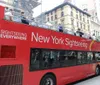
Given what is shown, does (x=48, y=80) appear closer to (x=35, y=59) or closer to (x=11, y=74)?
(x=35, y=59)

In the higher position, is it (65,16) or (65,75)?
(65,16)

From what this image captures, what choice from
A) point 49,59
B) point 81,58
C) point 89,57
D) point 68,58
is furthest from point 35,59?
point 89,57

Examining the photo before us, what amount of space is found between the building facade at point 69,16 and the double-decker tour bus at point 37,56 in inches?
1637

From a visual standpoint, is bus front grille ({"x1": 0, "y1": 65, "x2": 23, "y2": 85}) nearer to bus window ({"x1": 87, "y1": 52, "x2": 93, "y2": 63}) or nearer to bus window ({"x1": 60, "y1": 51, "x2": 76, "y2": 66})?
bus window ({"x1": 60, "y1": 51, "x2": 76, "y2": 66})

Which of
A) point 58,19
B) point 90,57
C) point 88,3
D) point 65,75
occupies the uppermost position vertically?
point 88,3

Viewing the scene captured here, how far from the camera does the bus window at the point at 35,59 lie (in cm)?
678

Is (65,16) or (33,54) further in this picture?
(65,16)

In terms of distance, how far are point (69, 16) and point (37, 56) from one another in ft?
158

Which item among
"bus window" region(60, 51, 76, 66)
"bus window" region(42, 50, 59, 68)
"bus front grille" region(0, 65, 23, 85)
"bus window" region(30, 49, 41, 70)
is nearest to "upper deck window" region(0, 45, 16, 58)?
"bus front grille" region(0, 65, 23, 85)

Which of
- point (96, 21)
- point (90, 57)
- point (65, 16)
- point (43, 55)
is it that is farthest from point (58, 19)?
point (43, 55)

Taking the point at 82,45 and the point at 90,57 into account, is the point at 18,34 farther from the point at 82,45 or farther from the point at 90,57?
the point at 90,57

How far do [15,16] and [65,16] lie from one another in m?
48.8

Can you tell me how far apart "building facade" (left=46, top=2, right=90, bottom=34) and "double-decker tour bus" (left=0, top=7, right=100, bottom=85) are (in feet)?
136

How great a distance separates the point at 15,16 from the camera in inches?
256
